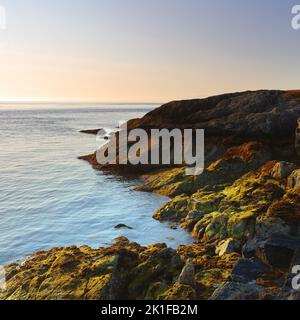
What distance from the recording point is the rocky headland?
17609 mm

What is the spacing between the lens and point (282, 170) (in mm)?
31531

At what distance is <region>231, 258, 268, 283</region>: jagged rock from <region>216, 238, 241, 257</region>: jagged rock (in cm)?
320

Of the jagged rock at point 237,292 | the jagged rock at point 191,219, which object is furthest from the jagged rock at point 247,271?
the jagged rock at point 191,219

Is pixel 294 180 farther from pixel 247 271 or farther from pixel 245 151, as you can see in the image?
pixel 245 151

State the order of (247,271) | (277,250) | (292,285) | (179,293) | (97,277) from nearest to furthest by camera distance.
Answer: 1. (292,285)
2. (179,293)
3. (97,277)
4. (247,271)
5. (277,250)

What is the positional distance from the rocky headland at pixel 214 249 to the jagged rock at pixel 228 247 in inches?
2.7

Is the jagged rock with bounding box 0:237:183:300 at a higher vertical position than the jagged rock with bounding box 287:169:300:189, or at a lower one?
lower

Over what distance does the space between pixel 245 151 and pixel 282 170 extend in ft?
34.8

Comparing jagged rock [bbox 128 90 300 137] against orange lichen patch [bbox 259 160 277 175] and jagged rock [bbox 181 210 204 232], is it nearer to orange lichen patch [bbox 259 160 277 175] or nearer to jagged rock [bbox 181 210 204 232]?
orange lichen patch [bbox 259 160 277 175]

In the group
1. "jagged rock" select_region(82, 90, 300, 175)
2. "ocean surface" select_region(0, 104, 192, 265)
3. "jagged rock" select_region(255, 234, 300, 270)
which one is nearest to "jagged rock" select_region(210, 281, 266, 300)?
"jagged rock" select_region(255, 234, 300, 270)

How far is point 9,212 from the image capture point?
3394 centimetres

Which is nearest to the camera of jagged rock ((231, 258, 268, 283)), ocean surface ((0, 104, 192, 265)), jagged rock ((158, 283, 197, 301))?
jagged rock ((158, 283, 197, 301))

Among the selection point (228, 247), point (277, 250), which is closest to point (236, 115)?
point (228, 247)
